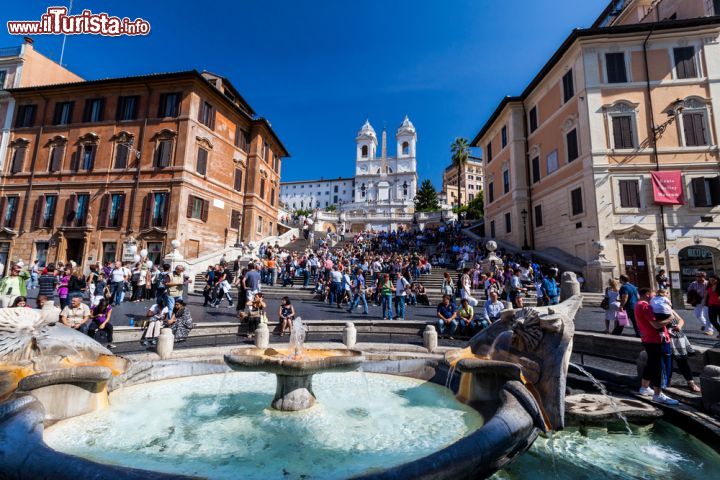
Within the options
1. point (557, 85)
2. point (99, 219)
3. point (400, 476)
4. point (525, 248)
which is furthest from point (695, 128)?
point (99, 219)

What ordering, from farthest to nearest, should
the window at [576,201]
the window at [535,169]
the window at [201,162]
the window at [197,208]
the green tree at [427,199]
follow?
the green tree at [427,199] < the window at [201,162] < the window at [197,208] < the window at [535,169] < the window at [576,201]

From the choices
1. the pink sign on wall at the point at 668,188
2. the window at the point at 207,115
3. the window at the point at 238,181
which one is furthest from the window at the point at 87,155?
the pink sign on wall at the point at 668,188

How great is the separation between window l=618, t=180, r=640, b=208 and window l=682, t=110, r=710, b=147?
339cm

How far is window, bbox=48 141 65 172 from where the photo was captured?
25.5 meters

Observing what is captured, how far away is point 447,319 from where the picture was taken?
30.0ft

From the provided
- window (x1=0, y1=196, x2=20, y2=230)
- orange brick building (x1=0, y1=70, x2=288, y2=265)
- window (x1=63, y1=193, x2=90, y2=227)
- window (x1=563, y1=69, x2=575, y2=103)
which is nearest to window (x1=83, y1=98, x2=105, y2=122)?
orange brick building (x1=0, y1=70, x2=288, y2=265)

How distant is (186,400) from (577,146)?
2199cm

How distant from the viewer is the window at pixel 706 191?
16.9m

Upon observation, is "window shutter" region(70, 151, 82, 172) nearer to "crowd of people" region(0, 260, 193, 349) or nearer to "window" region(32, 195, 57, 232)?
"window" region(32, 195, 57, 232)

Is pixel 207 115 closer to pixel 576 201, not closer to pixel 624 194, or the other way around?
pixel 576 201

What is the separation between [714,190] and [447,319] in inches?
695

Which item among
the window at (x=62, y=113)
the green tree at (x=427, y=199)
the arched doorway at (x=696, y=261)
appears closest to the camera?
the arched doorway at (x=696, y=261)

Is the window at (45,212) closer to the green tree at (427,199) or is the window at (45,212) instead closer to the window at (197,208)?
the window at (197,208)

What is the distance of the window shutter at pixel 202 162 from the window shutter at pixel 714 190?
98.8 ft
